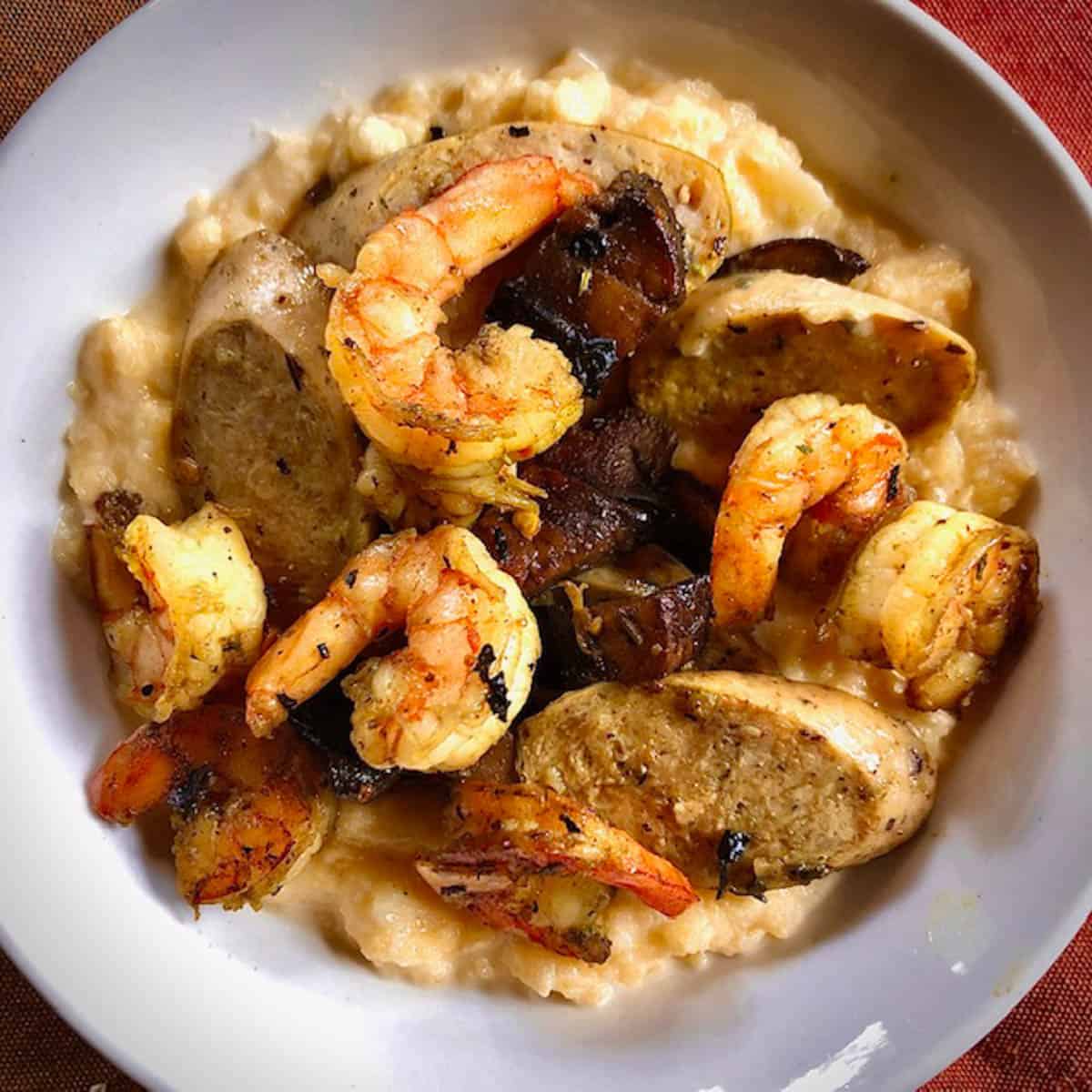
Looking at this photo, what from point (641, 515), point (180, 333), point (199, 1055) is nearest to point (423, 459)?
point (641, 515)

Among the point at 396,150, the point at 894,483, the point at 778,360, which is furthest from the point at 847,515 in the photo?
the point at 396,150

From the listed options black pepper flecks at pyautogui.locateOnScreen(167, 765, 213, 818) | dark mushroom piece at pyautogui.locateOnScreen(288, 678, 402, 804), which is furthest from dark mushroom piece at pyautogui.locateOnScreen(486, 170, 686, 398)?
black pepper flecks at pyautogui.locateOnScreen(167, 765, 213, 818)

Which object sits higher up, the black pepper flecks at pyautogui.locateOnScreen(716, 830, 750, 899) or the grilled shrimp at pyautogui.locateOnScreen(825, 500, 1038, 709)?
the grilled shrimp at pyautogui.locateOnScreen(825, 500, 1038, 709)

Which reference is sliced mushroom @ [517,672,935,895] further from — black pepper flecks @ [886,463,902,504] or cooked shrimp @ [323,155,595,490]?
cooked shrimp @ [323,155,595,490]

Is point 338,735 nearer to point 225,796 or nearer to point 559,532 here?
point 225,796

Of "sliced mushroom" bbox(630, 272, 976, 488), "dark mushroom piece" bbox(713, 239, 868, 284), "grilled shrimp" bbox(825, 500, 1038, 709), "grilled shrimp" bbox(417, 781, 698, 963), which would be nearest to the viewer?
"grilled shrimp" bbox(417, 781, 698, 963)

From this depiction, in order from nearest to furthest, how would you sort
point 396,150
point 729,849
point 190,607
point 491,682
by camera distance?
point 491,682
point 190,607
point 729,849
point 396,150

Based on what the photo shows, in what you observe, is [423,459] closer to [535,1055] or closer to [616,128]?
[616,128]
